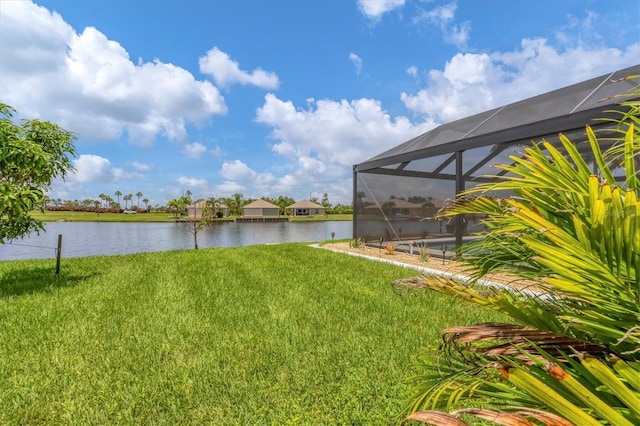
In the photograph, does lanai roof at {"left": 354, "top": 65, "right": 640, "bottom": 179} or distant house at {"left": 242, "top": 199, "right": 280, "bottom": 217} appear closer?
lanai roof at {"left": 354, "top": 65, "right": 640, "bottom": 179}

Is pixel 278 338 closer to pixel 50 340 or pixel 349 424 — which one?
pixel 349 424

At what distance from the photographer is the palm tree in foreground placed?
0.78 metres

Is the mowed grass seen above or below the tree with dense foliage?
below

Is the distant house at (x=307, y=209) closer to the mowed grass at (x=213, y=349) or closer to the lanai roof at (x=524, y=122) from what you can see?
the lanai roof at (x=524, y=122)

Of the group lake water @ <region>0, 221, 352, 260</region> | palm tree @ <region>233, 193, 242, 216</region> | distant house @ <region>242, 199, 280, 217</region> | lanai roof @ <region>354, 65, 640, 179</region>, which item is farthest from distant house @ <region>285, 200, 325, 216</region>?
lanai roof @ <region>354, 65, 640, 179</region>

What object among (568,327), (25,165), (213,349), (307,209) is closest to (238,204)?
(307,209)

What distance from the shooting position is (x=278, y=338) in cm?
367

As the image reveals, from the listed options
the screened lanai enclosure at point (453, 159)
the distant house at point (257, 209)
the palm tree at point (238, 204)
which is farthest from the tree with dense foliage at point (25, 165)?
the palm tree at point (238, 204)

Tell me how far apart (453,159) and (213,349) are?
8.12 meters

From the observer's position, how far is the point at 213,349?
344 cm

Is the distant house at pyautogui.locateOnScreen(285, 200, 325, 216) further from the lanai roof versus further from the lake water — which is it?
the lanai roof

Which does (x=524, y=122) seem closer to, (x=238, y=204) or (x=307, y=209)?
(x=238, y=204)

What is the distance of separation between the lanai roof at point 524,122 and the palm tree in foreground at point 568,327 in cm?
482

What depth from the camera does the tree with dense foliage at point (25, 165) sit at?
5307mm
